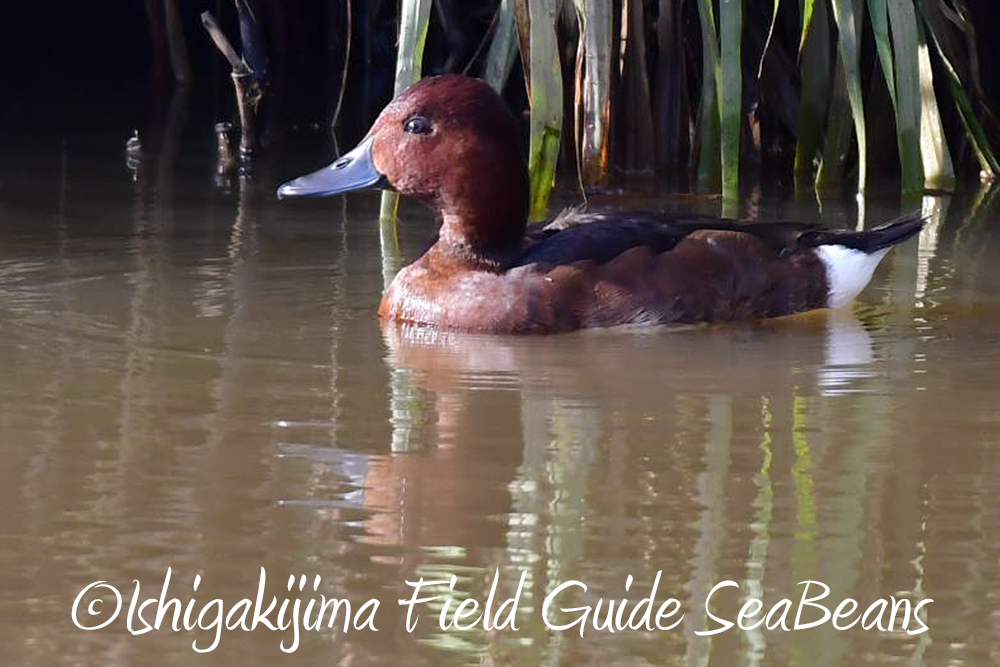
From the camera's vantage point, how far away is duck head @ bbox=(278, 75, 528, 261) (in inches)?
209

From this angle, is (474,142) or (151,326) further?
(474,142)

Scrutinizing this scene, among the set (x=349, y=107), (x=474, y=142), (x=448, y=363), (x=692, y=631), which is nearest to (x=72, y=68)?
(x=349, y=107)

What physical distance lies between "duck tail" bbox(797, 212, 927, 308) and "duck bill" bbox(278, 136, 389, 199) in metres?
1.20

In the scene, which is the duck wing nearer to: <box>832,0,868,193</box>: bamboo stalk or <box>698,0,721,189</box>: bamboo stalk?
<box>832,0,868,193</box>: bamboo stalk

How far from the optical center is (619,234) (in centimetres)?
517

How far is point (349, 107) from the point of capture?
9461 mm

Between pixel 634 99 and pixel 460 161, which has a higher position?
pixel 634 99

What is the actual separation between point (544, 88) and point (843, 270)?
117 cm

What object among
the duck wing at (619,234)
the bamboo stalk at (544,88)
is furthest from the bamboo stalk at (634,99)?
the duck wing at (619,234)

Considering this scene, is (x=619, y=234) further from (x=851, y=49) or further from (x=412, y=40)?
(x=851, y=49)

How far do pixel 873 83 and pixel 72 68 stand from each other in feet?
16.1

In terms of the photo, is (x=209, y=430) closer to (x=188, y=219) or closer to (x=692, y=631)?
(x=692, y=631)

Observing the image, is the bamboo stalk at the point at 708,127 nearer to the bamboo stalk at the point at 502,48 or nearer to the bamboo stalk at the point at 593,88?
the bamboo stalk at the point at 593,88

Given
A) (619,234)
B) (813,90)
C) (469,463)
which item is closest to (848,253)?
(619,234)
